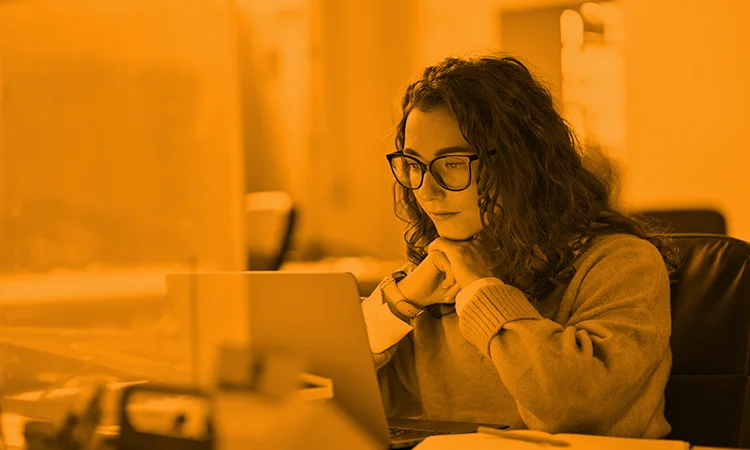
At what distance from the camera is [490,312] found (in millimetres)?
1229

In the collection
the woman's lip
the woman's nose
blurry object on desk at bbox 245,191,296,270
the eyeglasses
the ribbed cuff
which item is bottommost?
blurry object on desk at bbox 245,191,296,270

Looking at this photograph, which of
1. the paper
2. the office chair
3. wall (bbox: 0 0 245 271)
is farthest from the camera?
wall (bbox: 0 0 245 271)

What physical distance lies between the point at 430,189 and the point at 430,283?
17 cm

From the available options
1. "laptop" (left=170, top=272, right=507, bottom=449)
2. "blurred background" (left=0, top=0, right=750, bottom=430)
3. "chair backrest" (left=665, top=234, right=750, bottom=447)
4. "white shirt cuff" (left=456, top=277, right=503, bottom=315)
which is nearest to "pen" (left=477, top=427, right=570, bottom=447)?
"laptop" (left=170, top=272, right=507, bottom=449)

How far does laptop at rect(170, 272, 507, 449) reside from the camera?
3.54 ft

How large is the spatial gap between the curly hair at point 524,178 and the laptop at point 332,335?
0.37m

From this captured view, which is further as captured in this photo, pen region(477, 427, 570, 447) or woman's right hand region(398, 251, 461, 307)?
woman's right hand region(398, 251, 461, 307)

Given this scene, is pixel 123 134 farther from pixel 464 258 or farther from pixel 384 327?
pixel 464 258

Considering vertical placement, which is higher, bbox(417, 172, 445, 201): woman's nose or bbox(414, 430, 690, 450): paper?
bbox(417, 172, 445, 201): woman's nose

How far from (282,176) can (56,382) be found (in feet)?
11.2

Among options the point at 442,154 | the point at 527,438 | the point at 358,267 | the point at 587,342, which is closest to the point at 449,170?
the point at 442,154

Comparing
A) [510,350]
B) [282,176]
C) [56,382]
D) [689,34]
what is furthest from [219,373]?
[282,176]

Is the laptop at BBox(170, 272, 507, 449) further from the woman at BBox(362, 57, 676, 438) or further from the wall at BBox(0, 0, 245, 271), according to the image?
the wall at BBox(0, 0, 245, 271)

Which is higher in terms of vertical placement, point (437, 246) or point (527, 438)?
point (437, 246)
